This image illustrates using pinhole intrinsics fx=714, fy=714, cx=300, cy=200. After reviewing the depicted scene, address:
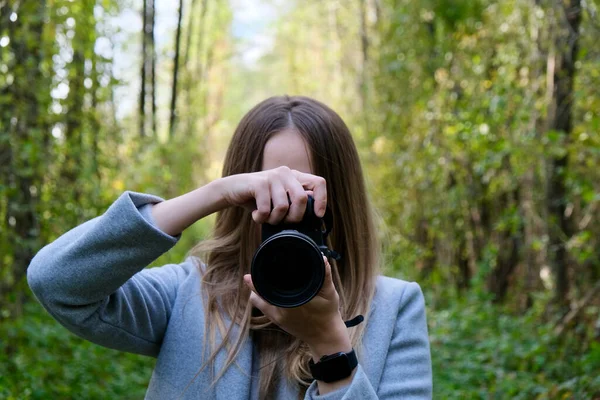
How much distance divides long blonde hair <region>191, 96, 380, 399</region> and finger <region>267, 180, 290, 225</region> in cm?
27

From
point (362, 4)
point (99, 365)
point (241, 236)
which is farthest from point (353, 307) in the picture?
point (362, 4)

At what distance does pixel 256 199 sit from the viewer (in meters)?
1.44

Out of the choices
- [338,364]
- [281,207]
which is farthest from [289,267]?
[338,364]

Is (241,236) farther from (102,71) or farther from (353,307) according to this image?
(102,71)

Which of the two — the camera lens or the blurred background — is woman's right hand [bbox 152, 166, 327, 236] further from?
the blurred background

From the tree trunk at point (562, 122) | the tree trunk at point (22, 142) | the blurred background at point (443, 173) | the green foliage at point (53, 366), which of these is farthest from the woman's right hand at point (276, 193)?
the tree trunk at point (562, 122)

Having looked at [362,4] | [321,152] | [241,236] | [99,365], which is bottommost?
[99,365]

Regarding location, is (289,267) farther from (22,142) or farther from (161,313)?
(22,142)

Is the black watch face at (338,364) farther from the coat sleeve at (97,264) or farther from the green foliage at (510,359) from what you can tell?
the green foliage at (510,359)

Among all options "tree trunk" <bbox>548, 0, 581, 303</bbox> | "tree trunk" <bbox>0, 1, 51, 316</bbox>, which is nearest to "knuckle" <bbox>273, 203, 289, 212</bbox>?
"tree trunk" <bbox>0, 1, 51, 316</bbox>

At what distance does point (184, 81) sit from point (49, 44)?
338 inches

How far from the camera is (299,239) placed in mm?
1394

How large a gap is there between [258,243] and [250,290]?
0.12 m

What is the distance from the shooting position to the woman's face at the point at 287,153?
166 centimetres
